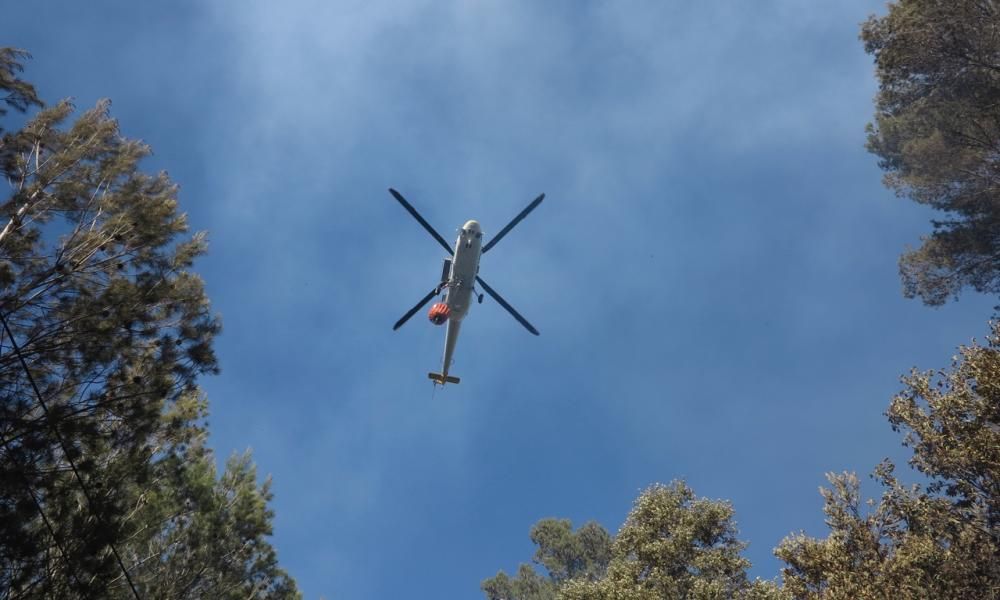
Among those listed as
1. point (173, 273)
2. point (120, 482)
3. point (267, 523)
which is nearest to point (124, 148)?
point (173, 273)

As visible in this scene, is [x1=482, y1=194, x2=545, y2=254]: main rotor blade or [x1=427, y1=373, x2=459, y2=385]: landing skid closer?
[x1=482, y1=194, x2=545, y2=254]: main rotor blade

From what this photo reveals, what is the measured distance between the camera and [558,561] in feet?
102

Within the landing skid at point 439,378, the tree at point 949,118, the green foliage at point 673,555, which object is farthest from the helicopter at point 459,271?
→ the tree at point 949,118

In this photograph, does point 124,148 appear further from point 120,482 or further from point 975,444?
point 975,444

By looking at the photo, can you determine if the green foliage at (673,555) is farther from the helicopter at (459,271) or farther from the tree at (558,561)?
the tree at (558,561)

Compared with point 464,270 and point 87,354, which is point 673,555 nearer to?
point 464,270

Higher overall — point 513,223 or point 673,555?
point 513,223

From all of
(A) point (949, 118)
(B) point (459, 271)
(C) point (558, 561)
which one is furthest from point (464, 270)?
(C) point (558, 561)

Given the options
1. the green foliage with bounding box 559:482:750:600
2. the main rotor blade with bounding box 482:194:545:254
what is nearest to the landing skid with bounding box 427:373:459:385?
the main rotor blade with bounding box 482:194:545:254

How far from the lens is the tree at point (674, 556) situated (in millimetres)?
13625

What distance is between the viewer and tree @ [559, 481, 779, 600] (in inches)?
536

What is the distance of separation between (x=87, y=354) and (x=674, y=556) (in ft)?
45.8

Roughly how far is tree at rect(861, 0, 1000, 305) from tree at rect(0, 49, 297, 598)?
2032 cm

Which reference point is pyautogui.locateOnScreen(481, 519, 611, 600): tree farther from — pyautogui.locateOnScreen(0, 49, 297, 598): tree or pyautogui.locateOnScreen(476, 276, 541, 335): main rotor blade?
pyautogui.locateOnScreen(0, 49, 297, 598): tree
